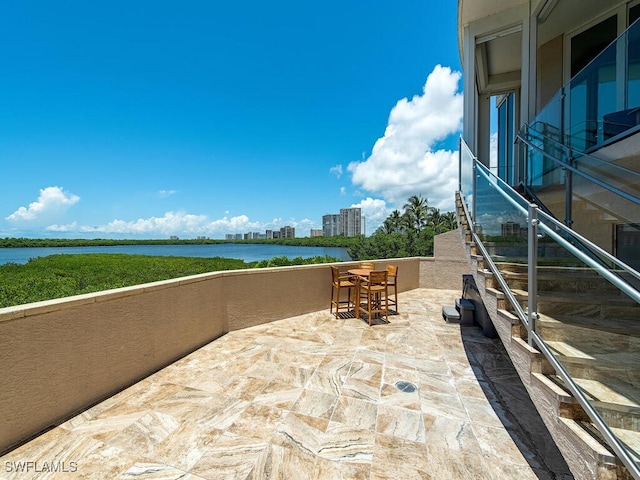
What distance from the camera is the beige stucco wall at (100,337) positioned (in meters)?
2.07

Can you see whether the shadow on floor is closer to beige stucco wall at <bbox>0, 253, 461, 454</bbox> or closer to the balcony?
the balcony

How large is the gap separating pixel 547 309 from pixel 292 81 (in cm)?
1272

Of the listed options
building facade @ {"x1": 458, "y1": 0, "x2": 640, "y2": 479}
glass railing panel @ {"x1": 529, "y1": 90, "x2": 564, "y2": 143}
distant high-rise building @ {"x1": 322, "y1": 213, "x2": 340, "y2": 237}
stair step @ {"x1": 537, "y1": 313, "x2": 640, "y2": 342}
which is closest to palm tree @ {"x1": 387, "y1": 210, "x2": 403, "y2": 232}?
distant high-rise building @ {"x1": 322, "y1": 213, "x2": 340, "y2": 237}

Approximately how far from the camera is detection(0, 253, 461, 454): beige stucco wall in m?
2.07

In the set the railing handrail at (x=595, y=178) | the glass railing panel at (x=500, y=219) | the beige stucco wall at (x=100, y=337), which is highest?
the railing handrail at (x=595, y=178)

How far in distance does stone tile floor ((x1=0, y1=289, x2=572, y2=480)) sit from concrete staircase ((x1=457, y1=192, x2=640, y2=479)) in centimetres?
63

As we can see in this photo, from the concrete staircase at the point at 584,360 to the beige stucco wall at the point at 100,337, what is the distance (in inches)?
152

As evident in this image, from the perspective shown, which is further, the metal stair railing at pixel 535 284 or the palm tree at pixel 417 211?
the palm tree at pixel 417 211

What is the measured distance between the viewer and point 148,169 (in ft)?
55.6

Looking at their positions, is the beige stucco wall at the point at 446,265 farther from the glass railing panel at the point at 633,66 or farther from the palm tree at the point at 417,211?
the palm tree at the point at 417,211

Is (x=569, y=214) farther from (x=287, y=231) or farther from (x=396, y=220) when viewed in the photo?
(x=287, y=231)

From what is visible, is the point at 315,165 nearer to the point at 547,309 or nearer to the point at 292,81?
the point at 292,81

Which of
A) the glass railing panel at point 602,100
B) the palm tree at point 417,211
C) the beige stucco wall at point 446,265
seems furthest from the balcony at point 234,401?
the palm tree at point 417,211

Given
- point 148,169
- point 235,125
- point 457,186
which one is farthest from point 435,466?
point 148,169
